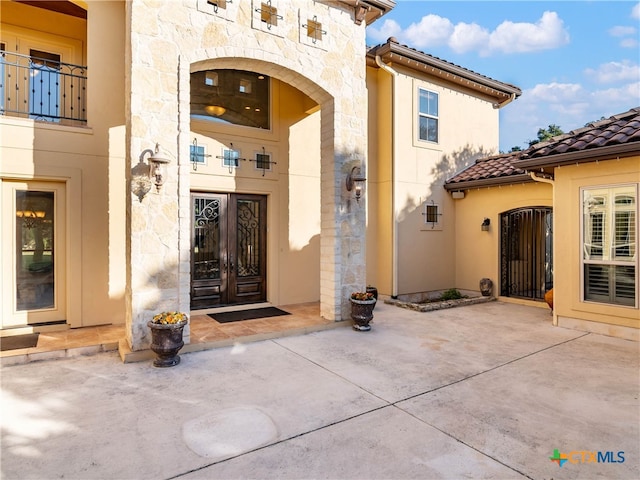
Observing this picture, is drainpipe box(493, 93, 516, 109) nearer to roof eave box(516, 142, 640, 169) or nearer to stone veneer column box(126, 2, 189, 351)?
roof eave box(516, 142, 640, 169)

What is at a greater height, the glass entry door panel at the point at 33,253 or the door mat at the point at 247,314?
the glass entry door panel at the point at 33,253

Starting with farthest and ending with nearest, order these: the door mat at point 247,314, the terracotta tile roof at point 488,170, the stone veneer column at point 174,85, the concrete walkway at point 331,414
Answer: the terracotta tile roof at point 488,170, the door mat at point 247,314, the stone veneer column at point 174,85, the concrete walkway at point 331,414

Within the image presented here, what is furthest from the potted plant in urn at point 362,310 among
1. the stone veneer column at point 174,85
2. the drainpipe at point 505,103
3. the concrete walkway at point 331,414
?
the drainpipe at point 505,103

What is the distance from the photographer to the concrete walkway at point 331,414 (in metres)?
2.56

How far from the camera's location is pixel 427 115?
9594 millimetres

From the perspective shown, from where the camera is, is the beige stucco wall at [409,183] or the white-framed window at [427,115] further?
the white-framed window at [427,115]

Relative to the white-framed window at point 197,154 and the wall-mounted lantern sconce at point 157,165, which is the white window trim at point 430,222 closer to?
the white-framed window at point 197,154

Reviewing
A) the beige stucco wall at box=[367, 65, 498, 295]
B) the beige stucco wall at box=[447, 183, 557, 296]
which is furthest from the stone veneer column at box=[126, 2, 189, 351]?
the beige stucco wall at box=[447, 183, 557, 296]

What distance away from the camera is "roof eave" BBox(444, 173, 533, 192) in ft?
27.2

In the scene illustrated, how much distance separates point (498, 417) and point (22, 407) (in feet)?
15.2

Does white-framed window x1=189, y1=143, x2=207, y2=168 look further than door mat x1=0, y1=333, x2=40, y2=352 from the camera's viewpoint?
Yes

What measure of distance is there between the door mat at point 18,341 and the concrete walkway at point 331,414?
0.63m

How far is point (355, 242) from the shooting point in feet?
21.8

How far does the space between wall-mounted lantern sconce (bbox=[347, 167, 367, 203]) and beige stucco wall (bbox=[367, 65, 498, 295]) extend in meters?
2.73
